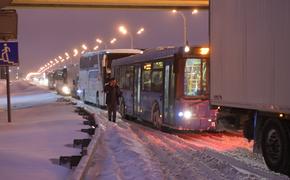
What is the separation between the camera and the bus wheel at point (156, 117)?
21805mm

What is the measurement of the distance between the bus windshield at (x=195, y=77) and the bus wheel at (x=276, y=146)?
734 centimetres

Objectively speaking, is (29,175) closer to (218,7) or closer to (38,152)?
(38,152)

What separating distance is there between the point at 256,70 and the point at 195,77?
25.7 feet

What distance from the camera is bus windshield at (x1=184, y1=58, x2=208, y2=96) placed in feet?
63.7

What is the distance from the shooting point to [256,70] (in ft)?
38.4

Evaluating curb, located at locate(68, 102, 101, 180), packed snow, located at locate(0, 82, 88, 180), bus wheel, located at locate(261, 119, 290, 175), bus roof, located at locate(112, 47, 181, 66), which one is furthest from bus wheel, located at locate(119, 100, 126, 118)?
bus wheel, located at locate(261, 119, 290, 175)

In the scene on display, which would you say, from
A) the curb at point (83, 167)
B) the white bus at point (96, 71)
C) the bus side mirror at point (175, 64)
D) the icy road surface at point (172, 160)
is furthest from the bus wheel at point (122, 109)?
the curb at point (83, 167)

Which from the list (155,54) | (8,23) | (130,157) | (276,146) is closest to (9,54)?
(155,54)

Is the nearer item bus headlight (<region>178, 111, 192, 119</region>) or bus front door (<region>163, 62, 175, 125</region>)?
bus headlight (<region>178, 111, 192, 119</region>)

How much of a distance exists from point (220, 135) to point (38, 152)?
8.11m

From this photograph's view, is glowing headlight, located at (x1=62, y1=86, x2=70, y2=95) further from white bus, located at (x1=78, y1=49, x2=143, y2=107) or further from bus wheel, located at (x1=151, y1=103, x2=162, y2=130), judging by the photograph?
bus wheel, located at (x1=151, y1=103, x2=162, y2=130)

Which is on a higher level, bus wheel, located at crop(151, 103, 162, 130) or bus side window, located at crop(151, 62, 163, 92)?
bus side window, located at crop(151, 62, 163, 92)

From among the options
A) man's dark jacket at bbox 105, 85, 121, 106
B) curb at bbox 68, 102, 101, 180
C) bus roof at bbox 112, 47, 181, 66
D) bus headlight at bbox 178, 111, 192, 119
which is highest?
bus roof at bbox 112, 47, 181, 66

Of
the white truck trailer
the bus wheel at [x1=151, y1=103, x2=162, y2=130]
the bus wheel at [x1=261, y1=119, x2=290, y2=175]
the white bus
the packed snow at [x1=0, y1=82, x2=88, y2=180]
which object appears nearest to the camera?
the packed snow at [x1=0, y1=82, x2=88, y2=180]
